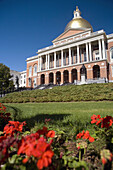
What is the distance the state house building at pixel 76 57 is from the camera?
31000mm

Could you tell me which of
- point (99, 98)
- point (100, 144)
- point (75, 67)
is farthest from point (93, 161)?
point (75, 67)

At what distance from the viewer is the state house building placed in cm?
3100

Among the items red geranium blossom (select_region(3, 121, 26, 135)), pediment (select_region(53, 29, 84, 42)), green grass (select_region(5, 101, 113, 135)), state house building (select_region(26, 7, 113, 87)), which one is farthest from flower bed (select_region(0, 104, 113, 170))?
pediment (select_region(53, 29, 84, 42))

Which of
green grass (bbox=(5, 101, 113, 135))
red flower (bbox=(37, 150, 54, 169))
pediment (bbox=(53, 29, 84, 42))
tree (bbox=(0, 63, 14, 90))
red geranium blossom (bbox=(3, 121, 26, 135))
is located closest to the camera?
red flower (bbox=(37, 150, 54, 169))

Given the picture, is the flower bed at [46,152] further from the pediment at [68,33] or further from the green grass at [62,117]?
the pediment at [68,33]

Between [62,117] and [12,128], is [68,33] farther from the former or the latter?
[12,128]

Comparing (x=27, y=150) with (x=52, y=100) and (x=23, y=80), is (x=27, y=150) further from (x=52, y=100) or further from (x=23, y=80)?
(x=23, y=80)

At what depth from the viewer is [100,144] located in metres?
2.03

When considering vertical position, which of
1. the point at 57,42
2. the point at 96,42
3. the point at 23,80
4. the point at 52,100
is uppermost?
the point at 57,42

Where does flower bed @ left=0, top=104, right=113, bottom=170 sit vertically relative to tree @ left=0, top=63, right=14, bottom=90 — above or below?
below

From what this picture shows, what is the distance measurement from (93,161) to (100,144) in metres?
0.49

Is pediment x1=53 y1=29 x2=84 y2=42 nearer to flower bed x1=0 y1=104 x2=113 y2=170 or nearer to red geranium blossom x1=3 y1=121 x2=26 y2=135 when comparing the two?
flower bed x1=0 y1=104 x2=113 y2=170

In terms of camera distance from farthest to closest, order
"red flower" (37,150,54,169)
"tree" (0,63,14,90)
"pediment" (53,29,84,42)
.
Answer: "pediment" (53,29,84,42) → "tree" (0,63,14,90) → "red flower" (37,150,54,169)

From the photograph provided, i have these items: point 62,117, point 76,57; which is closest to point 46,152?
point 62,117
